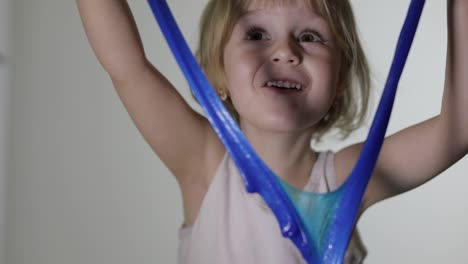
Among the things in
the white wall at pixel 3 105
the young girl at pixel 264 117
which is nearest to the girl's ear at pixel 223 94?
the young girl at pixel 264 117

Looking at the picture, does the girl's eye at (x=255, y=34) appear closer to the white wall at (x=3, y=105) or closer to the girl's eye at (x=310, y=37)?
the girl's eye at (x=310, y=37)

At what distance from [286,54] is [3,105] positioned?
196mm

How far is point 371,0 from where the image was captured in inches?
19.8

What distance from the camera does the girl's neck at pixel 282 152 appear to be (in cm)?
42

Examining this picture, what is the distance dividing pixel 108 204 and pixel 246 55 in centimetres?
14

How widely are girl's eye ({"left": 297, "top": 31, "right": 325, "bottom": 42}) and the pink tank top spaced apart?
82mm

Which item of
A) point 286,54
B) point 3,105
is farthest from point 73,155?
point 286,54

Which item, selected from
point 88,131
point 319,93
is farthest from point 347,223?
point 88,131

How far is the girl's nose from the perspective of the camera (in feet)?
1.31

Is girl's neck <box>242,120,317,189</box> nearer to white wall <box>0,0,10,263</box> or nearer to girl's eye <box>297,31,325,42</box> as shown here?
girl's eye <box>297,31,325,42</box>

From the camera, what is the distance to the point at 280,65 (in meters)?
0.40

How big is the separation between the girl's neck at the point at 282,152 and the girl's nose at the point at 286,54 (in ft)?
0.15

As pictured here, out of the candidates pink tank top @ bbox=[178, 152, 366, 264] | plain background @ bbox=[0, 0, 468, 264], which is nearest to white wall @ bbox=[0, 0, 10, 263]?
plain background @ bbox=[0, 0, 468, 264]

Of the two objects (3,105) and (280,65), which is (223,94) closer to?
(280,65)
